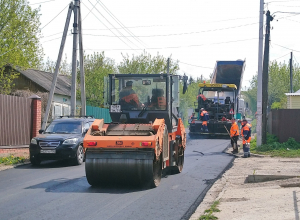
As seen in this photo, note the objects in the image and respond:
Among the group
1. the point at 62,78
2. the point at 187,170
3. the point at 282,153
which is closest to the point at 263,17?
the point at 282,153

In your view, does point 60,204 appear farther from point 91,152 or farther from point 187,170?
point 187,170

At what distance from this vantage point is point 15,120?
17.8m

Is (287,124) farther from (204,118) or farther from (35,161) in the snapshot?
(35,161)

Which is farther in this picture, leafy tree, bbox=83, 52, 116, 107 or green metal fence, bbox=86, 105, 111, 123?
leafy tree, bbox=83, 52, 116, 107

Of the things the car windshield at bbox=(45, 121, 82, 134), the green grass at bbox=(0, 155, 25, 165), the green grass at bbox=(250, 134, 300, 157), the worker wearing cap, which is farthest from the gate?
the green grass at bbox=(250, 134, 300, 157)

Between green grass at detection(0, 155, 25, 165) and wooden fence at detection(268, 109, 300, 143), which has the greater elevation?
wooden fence at detection(268, 109, 300, 143)

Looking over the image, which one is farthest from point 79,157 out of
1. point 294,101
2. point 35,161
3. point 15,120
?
point 294,101

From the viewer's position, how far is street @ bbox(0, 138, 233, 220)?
738 centimetres

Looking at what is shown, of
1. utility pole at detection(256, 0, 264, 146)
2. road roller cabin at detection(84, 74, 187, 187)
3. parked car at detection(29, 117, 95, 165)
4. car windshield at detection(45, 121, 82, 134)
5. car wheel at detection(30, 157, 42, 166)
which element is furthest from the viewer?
utility pole at detection(256, 0, 264, 146)

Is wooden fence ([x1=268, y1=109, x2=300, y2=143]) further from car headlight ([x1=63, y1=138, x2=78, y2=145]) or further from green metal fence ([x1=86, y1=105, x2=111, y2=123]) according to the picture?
green metal fence ([x1=86, y1=105, x2=111, y2=123])

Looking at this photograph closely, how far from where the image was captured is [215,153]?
18.2 m

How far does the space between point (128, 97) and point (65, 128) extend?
184 inches

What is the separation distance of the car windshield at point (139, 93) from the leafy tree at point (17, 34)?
15.4 meters

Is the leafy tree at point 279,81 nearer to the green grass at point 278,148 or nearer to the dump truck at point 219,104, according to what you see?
the dump truck at point 219,104
